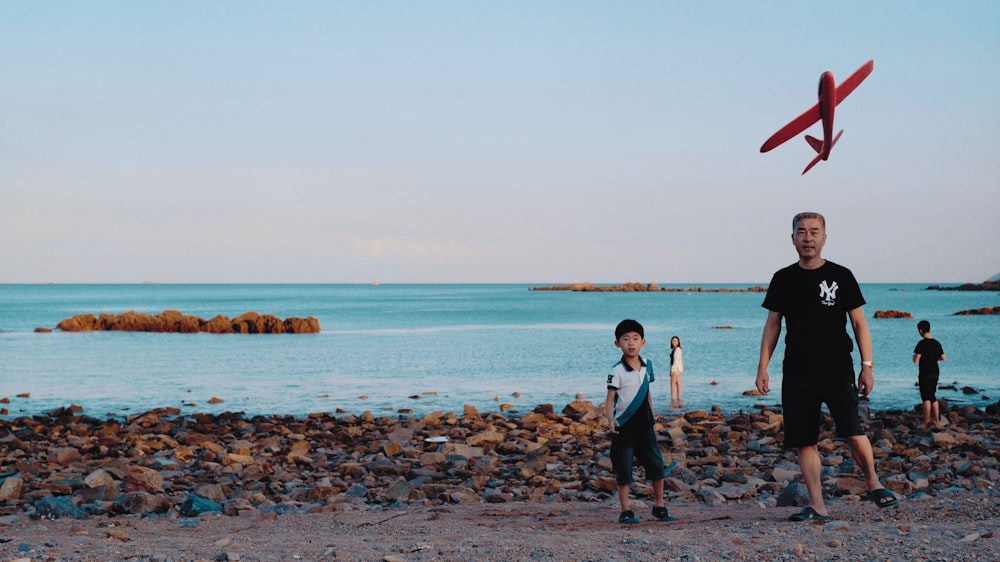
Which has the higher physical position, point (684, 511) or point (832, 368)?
point (832, 368)

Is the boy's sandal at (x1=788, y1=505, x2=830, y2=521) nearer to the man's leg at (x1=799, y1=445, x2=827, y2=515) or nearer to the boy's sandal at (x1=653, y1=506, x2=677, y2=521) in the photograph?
the man's leg at (x1=799, y1=445, x2=827, y2=515)

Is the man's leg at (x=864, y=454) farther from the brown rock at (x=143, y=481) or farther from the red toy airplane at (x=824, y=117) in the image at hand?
the brown rock at (x=143, y=481)

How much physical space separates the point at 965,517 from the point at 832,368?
1.78 metres

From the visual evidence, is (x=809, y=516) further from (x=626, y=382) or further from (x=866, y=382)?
(x=626, y=382)

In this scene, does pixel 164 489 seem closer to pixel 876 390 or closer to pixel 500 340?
pixel 876 390

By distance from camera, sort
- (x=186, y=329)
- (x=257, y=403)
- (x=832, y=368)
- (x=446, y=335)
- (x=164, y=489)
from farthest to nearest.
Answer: (x=186, y=329)
(x=446, y=335)
(x=257, y=403)
(x=164, y=489)
(x=832, y=368)

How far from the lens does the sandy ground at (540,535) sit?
6.00 m

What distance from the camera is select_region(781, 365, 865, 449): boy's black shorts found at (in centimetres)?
680

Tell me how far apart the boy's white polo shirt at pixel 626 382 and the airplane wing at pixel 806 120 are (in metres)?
2.73

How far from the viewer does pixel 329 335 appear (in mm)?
54781

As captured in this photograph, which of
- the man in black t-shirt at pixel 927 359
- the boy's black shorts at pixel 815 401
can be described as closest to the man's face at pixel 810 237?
the boy's black shorts at pixel 815 401

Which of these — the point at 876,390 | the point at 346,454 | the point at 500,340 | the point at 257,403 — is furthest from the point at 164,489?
the point at 500,340

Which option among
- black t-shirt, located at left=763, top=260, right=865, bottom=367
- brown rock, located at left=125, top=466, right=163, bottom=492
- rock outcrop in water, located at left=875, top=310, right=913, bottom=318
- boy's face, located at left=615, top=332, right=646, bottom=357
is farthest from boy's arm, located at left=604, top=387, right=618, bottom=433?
rock outcrop in water, located at left=875, top=310, right=913, bottom=318

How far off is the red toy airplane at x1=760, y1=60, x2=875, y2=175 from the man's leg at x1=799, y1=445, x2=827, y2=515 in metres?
3.05
